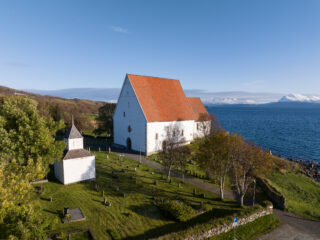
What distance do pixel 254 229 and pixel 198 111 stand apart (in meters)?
37.1

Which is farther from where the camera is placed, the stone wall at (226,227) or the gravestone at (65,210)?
the gravestone at (65,210)

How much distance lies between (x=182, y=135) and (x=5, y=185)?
3554 centimetres

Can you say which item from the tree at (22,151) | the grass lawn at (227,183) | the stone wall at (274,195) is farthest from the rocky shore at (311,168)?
the tree at (22,151)

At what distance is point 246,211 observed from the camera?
19734mm

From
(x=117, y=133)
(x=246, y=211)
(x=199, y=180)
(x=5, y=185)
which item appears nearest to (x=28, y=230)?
(x=5, y=185)

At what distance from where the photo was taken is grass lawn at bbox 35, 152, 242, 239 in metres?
18.0

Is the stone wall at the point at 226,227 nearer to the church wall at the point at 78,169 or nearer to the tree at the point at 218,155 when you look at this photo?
the tree at the point at 218,155

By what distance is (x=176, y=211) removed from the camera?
19.9 meters

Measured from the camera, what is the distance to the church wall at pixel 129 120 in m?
39.8

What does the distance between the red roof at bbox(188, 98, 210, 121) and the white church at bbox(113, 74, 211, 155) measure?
0.82 feet

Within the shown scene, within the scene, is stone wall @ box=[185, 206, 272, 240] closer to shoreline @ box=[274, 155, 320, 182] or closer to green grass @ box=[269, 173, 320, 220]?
green grass @ box=[269, 173, 320, 220]

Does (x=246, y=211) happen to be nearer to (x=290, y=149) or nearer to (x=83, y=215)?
(x=83, y=215)

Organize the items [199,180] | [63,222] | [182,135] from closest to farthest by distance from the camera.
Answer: [63,222] < [199,180] < [182,135]

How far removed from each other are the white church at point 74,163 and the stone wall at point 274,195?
24252 mm
